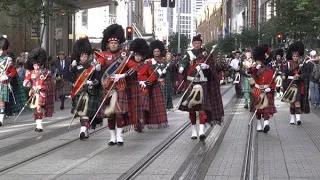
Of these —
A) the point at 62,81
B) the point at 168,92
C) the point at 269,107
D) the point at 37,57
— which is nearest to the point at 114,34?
the point at 37,57

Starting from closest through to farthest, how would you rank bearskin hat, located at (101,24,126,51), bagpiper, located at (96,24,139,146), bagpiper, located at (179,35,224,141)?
bagpiper, located at (96,24,139,146), bearskin hat, located at (101,24,126,51), bagpiper, located at (179,35,224,141)

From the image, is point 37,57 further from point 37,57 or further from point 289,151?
point 289,151

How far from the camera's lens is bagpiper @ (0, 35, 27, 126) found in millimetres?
15055

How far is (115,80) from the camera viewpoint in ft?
37.7

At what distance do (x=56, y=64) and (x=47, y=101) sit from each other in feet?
26.1

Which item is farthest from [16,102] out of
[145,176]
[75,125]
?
[145,176]

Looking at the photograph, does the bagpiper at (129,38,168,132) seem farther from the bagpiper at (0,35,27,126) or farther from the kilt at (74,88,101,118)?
the bagpiper at (0,35,27,126)

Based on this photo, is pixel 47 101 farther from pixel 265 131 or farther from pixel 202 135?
pixel 265 131

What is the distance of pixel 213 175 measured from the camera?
874 centimetres

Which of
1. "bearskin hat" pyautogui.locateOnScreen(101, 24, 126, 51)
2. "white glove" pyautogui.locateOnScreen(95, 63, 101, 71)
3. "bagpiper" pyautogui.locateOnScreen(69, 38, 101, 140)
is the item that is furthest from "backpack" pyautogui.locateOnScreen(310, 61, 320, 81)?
"white glove" pyautogui.locateOnScreen(95, 63, 101, 71)

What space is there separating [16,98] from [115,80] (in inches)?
209

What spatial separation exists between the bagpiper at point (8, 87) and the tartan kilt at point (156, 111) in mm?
3574

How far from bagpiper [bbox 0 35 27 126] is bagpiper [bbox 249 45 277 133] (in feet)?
18.3

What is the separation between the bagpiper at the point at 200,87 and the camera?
12.5 metres
